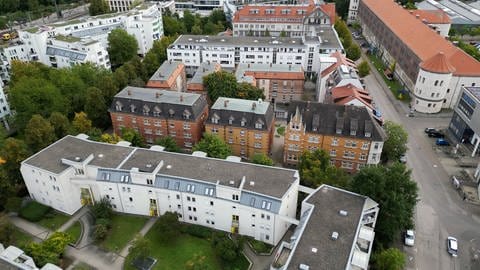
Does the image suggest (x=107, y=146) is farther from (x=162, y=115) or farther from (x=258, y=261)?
(x=258, y=261)

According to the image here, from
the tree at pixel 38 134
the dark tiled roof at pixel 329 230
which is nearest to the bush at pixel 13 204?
the tree at pixel 38 134

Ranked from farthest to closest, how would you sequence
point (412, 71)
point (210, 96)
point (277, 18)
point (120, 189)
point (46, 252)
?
1. point (277, 18)
2. point (412, 71)
3. point (210, 96)
4. point (120, 189)
5. point (46, 252)

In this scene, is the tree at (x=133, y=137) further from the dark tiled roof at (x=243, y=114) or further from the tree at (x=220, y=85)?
the tree at (x=220, y=85)

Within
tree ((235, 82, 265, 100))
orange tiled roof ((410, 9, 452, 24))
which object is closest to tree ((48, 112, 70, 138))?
tree ((235, 82, 265, 100))

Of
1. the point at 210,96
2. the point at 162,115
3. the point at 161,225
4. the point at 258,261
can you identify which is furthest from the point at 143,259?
the point at 210,96

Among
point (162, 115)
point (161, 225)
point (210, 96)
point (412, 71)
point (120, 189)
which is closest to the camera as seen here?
point (161, 225)
